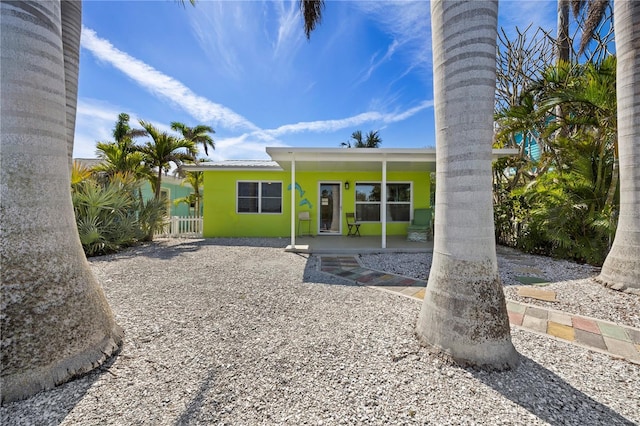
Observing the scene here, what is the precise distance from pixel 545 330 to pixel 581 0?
13.3m

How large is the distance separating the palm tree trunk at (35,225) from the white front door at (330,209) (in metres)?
8.56

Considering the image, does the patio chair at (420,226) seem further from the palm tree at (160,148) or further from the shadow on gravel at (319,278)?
the palm tree at (160,148)

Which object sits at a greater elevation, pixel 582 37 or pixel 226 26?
pixel 582 37

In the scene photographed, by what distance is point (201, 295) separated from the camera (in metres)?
3.93

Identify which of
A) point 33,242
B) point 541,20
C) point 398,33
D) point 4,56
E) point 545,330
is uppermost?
point 541,20

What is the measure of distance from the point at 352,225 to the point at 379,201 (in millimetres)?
1429

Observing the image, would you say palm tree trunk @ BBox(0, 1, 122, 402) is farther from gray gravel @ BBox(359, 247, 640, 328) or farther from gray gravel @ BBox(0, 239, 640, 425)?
gray gravel @ BBox(359, 247, 640, 328)

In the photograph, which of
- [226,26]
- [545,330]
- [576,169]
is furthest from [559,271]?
[226,26]

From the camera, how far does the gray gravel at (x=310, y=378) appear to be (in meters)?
1.72

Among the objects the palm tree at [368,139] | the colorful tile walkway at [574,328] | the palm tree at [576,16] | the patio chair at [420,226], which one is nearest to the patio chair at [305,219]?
the patio chair at [420,226]

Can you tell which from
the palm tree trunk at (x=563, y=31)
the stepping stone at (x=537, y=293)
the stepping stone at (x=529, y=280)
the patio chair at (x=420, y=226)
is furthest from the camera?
A: the palm tree trunk at (x=563, y=31)

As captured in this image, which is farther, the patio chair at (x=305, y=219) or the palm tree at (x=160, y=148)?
the patio chair at (x=305, y=219)

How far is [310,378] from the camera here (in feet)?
6.85

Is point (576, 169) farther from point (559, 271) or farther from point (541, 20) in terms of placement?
point (541, 20)
